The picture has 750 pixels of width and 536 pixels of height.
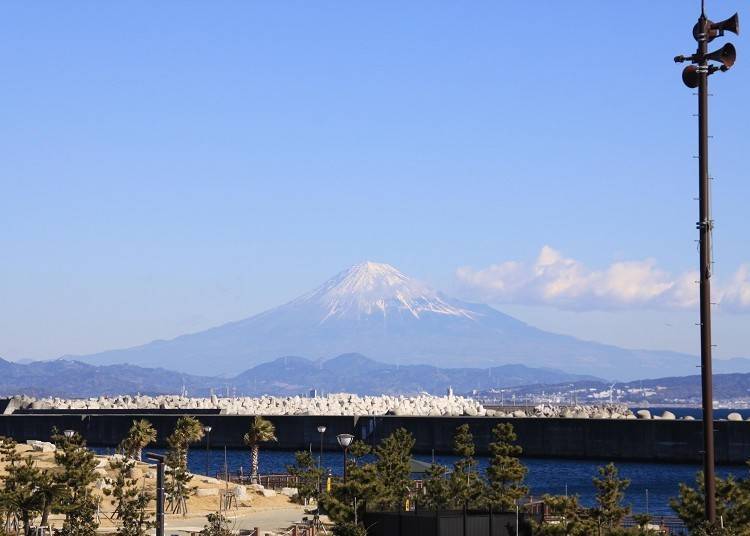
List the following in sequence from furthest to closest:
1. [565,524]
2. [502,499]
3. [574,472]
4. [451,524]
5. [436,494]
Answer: [574,472]
[502,499]
[436,494]
[565,524]
[451,524]

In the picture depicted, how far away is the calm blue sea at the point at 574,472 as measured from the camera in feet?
316

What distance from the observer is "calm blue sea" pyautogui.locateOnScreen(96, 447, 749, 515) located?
Answer: 9644 cm

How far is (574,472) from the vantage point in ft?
406

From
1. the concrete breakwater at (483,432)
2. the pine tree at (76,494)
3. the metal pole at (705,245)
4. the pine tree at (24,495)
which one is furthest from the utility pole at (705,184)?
→ the concrete breakwater at (483,432)

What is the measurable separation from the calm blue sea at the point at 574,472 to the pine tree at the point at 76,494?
38.8 metres

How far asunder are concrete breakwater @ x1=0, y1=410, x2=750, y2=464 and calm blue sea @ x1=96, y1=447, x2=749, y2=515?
196 centimetres

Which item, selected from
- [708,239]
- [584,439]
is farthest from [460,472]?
[584,439]

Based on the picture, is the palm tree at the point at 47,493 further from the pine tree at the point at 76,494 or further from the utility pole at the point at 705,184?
the utility pole at the point at 705,184

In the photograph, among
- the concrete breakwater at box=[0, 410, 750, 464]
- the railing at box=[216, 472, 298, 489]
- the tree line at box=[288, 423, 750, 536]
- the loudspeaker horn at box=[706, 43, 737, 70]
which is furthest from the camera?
the concrete breakwater at box=[0, 410, 750, 464]

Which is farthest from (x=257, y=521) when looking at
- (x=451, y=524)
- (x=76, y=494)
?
(x=451, y=524)

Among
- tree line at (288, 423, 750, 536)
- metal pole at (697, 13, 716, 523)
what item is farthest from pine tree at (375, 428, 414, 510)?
metal pole at (697, 13, 716, 523)

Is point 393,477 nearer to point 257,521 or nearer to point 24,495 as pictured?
point 257,521

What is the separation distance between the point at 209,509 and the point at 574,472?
6242 centimetres

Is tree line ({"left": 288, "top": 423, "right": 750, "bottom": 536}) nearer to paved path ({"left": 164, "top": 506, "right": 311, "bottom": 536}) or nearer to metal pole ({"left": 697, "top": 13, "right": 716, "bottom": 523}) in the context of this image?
paved path ({"left": 164, "top": 506, "right": 311, "bottom": 536})
